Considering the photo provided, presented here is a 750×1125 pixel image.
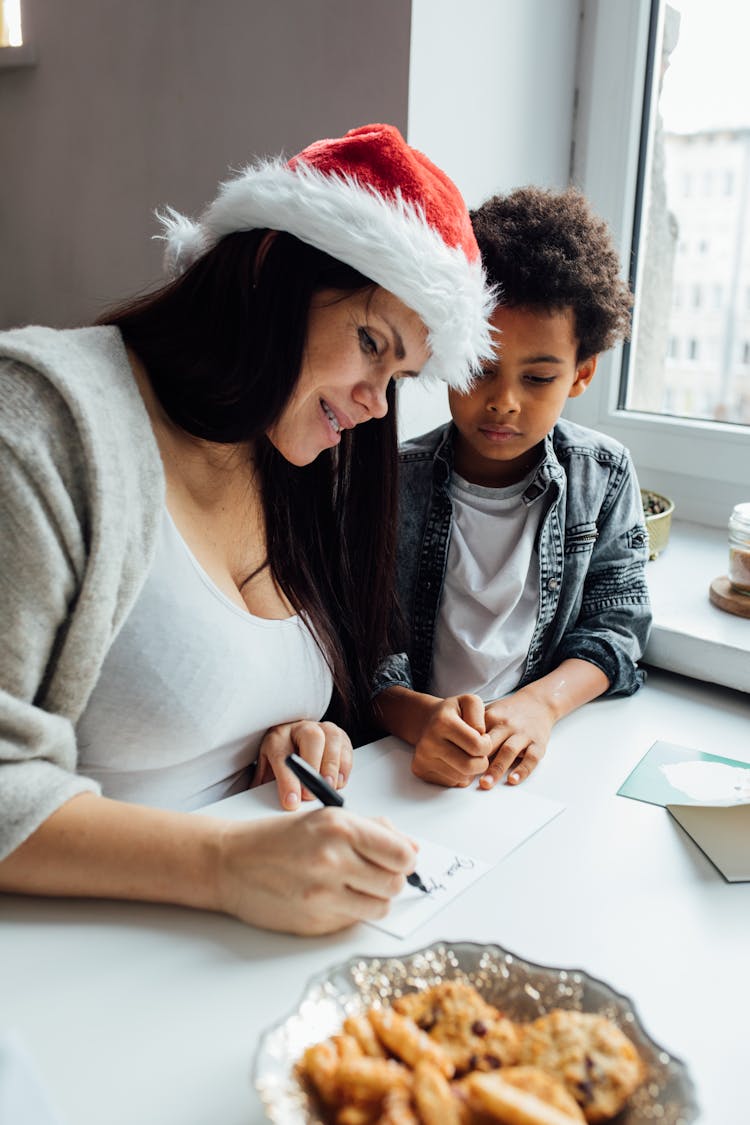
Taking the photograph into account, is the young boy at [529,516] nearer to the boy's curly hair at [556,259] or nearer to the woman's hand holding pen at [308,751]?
the boy's curly hair at [556,259]

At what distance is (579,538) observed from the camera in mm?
1370

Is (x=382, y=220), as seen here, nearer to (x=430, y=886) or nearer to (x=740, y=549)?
(x=430, y=886)

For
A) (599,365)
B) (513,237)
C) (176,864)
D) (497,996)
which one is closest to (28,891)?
(176,864)

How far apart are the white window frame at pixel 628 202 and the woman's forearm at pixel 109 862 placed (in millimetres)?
1335

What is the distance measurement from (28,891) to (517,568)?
30.4 inches

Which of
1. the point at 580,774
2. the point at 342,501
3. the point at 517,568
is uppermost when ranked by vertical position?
the point at 342,501

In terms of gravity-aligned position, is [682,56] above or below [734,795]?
above

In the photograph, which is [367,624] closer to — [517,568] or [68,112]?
[517,568]

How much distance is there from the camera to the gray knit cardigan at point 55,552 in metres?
0.77

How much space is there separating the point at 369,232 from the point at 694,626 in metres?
0.77

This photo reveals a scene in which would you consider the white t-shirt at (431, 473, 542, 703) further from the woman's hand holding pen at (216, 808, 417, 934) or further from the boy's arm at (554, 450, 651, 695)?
the woman's hand holding pen at (216, 808, 417, 934)

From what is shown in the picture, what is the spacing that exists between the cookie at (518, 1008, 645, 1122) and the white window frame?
1374 millimetres

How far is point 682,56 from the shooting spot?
67.7 inches

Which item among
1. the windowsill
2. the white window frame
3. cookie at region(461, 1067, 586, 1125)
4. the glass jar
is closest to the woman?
cookie at region(461, 1067, 586, 1125)
